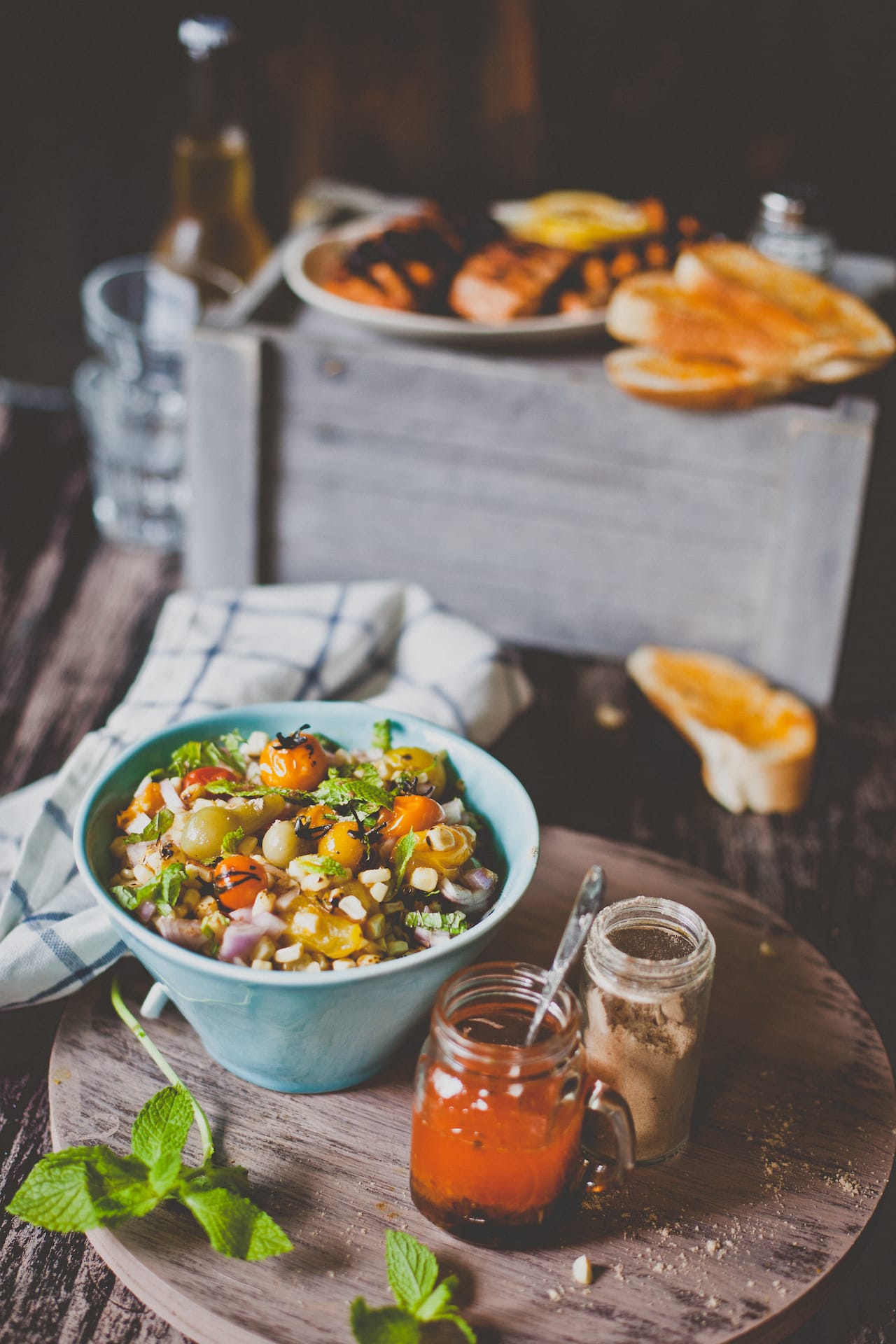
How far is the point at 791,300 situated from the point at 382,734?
931 mm

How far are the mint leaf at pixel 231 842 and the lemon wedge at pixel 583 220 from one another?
1.20m

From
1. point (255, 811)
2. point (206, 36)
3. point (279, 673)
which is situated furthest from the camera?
point (206, 36)

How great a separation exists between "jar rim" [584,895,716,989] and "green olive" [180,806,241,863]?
29cm

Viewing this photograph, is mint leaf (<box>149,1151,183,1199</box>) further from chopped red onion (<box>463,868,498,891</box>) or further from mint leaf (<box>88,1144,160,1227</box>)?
chopped red onion (<box>463,868,498,891</box>)

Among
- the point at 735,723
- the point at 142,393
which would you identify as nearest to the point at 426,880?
the point at 735,723

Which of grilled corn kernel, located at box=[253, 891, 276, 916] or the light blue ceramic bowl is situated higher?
grilled corn kernel, located at box=[253, 891, 276, 916]

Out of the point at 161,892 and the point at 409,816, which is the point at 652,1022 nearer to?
the point at 409,816

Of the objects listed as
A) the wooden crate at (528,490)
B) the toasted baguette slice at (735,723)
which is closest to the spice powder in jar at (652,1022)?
the toasted baguette slice at (735,723)

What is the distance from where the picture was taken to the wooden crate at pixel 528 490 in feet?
5.57

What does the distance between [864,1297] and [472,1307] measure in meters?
0.33

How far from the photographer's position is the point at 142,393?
2.00 metres

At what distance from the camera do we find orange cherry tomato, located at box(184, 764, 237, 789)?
3.69 ft

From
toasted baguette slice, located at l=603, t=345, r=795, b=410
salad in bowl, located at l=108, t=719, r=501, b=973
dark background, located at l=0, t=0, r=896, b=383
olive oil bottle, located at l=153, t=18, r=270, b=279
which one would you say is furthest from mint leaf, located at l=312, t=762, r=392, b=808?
dark background, located at l=0, t=0, r=896, b=383

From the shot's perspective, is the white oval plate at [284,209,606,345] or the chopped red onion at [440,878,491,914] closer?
the chopped red onion at [440,878,491,914]
